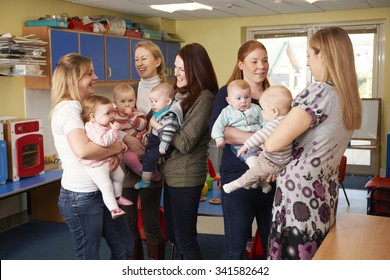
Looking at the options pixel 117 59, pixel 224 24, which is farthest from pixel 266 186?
pixel 224 24

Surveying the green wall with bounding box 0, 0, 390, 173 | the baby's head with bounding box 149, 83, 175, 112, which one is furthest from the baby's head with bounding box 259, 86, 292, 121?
the green wall with bounding box 0, 0, 390, 173

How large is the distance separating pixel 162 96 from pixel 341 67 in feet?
3.43

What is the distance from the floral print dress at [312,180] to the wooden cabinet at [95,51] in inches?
140

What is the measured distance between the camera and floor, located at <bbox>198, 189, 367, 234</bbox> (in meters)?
4.84

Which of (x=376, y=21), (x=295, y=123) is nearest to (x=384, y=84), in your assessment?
(x=376, y=21)

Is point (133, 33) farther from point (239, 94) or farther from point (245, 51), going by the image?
point (239, 94)

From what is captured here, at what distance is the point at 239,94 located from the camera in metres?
2.34

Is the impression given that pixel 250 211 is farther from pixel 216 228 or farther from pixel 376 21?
pixel 376 21

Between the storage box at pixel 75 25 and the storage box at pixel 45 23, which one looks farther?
the storage box at pixel 75 25

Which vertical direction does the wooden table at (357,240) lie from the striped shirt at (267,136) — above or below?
below

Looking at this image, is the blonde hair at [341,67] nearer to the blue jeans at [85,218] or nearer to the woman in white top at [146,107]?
the blue jeans at [85,218]

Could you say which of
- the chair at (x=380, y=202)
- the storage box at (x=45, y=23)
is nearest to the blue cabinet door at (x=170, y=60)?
the storage box at (x=45, y=23)

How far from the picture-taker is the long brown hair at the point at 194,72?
8.32 feet

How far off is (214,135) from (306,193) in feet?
1.94
